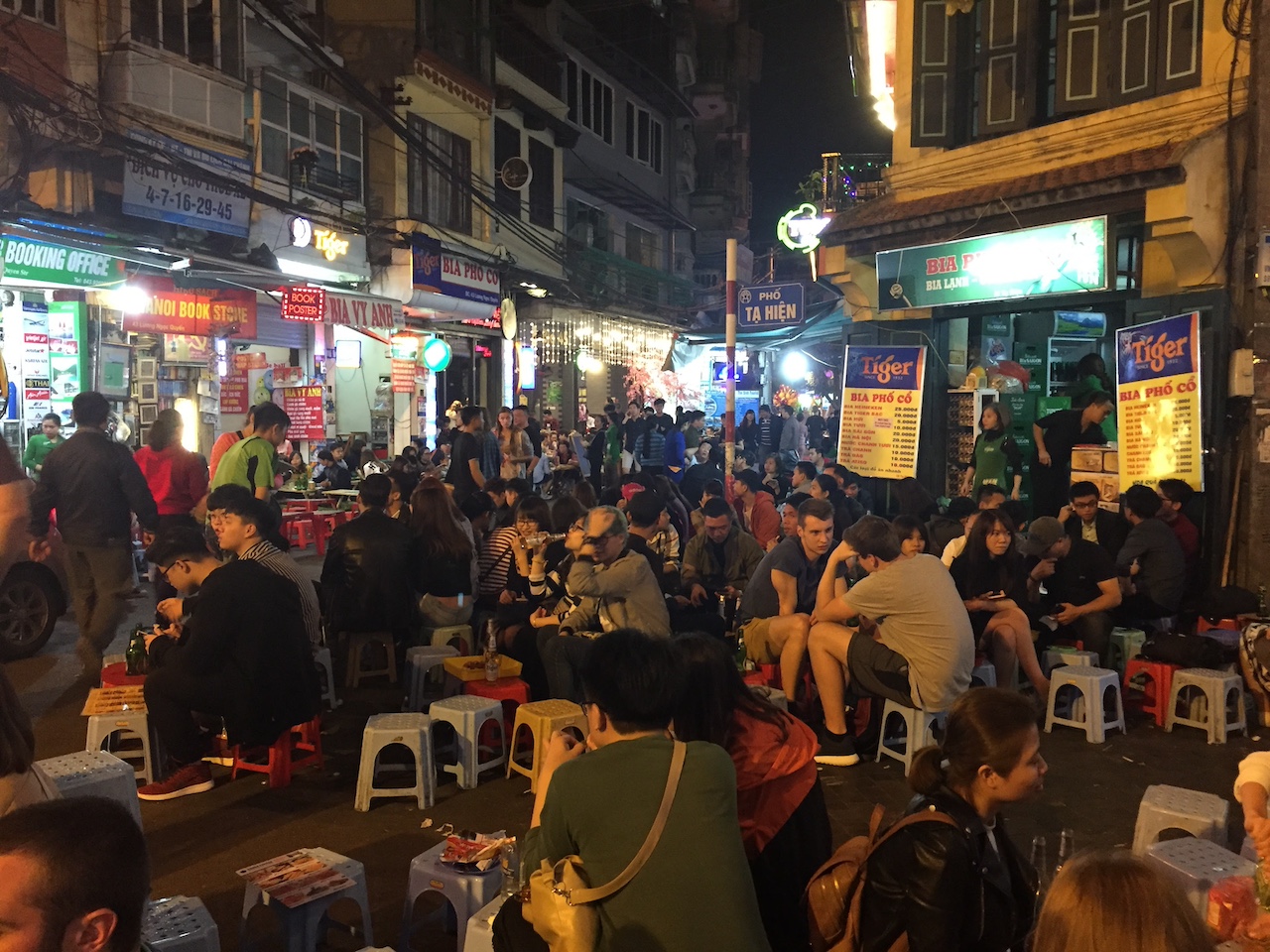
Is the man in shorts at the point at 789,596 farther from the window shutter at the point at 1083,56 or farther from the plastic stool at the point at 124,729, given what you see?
the window shutter at the point at 1083,56

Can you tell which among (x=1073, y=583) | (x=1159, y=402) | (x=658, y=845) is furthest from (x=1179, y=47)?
(x=658, y=845)

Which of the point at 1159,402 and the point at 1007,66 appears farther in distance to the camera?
the point at 1007,66

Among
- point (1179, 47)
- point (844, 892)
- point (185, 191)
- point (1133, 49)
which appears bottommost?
point (844, 892)

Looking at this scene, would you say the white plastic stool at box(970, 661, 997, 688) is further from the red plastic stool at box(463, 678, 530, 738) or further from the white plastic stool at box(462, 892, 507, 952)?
the white plastic stool at box(462, 892, 507, 952)

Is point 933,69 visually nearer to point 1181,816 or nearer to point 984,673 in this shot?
point 984,673

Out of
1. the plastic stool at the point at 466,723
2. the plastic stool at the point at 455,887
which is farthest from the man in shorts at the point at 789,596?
the plastic stool at the point at 455,887

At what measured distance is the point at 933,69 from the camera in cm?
1136

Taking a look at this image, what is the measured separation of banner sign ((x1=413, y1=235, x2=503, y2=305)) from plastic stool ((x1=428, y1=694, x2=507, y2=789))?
526 inches

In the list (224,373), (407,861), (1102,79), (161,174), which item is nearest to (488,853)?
(407,861)

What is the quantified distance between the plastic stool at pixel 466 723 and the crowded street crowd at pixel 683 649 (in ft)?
2.19

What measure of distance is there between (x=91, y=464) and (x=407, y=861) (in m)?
4.39

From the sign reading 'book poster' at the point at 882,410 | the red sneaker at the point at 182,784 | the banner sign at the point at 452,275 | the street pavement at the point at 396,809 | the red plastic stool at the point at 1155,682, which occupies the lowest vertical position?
the street pavement at the point at 396,809

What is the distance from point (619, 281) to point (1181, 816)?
2541 centimetres

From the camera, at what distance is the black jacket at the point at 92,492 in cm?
746
